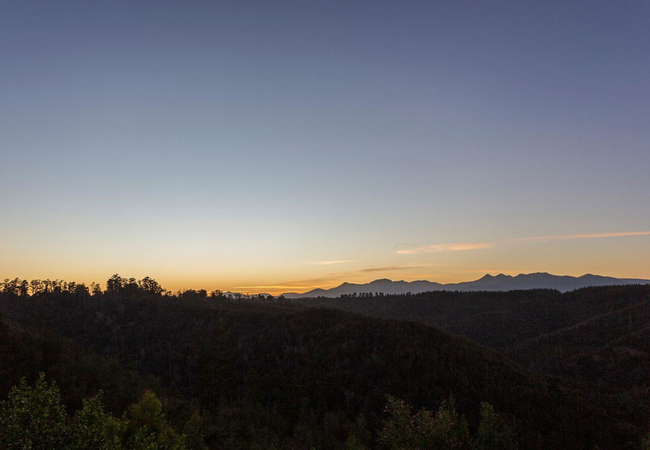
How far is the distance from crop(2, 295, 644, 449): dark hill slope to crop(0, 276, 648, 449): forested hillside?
0.78 feet

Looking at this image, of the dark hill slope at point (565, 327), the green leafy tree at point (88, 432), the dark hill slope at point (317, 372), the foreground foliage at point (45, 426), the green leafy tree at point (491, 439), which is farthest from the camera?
the dark hill slope at point (565, 327)

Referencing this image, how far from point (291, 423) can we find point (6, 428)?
38662mm

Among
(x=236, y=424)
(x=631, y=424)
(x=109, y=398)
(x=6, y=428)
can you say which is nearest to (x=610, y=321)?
(x=631, y=424)

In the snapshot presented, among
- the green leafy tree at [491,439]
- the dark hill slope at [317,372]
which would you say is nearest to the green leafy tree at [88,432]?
the green leafy tree at [491,439]

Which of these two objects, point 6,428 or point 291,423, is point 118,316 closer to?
point 291,423

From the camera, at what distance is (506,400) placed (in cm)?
4809

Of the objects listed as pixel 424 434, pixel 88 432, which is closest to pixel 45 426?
pixel 88 432

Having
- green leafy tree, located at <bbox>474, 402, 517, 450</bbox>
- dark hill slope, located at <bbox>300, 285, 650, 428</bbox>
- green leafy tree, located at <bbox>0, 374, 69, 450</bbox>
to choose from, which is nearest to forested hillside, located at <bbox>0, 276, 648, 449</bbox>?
green leafy tree, located at <bbox>474, 402, 517, 450</bbox>

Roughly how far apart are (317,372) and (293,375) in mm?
4158

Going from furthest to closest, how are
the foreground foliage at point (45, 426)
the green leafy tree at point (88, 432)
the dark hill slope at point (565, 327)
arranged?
the dark hill slope at point (565, 327)
the green leafy tree at point (88, 432)
the foreground foliage at point (45, 426)

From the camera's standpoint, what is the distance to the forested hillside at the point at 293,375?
41094 millimetres

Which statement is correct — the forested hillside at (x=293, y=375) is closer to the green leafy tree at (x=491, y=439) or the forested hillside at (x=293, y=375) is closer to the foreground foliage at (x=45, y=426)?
the green leafy tree at (x=491, y=439)

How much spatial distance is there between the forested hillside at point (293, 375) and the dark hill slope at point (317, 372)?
238mm

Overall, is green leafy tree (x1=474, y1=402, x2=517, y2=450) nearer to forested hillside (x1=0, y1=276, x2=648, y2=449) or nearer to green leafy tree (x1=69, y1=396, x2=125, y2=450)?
forested hillside (x1=0, y1=276, x2=648, y2=449)
